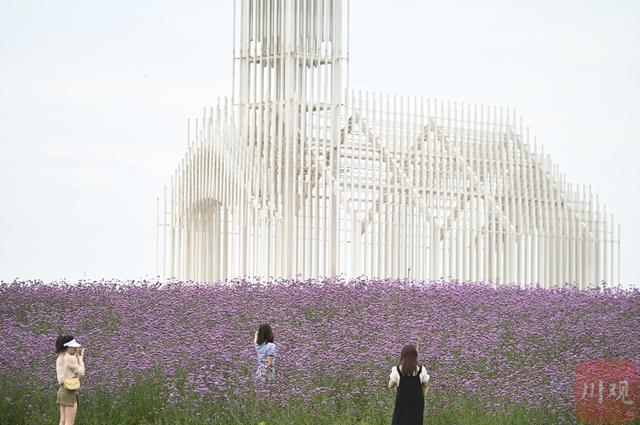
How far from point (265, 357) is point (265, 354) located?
Result: 3 cm

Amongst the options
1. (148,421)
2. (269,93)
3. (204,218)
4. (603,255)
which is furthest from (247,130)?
(148,421)

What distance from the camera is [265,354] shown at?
16453 mm

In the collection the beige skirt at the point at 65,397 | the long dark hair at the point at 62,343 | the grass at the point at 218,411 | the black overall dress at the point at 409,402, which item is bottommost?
the grass at the point at 218,411

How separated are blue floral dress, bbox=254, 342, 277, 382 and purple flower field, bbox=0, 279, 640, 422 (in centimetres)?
12

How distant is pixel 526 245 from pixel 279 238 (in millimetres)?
4913

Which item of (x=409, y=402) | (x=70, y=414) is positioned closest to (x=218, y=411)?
(x=70, y=414)

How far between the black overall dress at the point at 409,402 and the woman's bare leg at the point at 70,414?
A: 3.52 meters

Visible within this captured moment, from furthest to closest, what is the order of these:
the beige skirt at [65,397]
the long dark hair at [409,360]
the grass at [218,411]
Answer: the grass at [218,411] → the beige skirt at [65,397] → the long dark hair at [409,360]

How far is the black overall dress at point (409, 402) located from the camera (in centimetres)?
1336

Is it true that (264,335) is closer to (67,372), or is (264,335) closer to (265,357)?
(265,357)

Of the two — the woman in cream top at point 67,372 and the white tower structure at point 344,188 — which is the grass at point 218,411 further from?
Answer: the white tower structure at point 344,188

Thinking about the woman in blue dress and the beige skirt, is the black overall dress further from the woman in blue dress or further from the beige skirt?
the beige skirt

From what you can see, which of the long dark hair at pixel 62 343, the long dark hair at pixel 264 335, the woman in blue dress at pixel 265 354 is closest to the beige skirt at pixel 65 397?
the long dark hair at pixel 62 343

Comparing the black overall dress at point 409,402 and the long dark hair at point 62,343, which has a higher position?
the long dark hair at point 62,343
